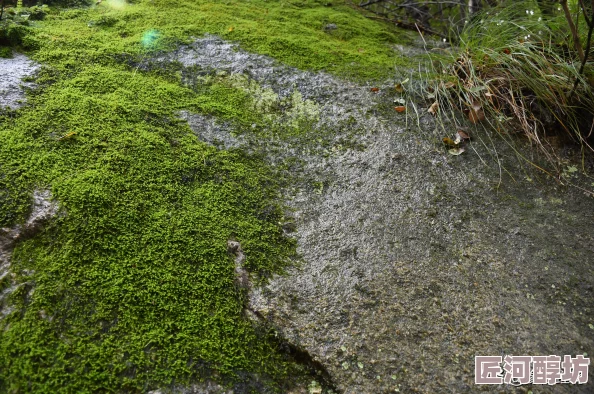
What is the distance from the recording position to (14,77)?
6.59 feet

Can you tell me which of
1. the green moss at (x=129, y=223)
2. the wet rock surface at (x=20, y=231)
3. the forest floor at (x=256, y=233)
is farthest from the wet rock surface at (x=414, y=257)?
the wet rock surface at (x=20, y=231)

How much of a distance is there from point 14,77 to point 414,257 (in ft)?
7.20

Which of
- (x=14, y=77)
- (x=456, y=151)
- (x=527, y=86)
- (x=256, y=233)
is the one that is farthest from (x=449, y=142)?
(x=14, y=77)

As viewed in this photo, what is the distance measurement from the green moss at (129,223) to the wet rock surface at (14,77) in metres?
0.07

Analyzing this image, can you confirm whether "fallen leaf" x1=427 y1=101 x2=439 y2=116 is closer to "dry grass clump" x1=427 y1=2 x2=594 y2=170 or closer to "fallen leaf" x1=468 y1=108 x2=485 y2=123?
"dry grass clump" x1=427 y1=2 x2=594 y2=170

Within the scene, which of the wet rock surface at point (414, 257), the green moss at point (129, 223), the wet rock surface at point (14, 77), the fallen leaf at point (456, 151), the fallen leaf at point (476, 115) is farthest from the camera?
the fallen leaf at point (476, 115)

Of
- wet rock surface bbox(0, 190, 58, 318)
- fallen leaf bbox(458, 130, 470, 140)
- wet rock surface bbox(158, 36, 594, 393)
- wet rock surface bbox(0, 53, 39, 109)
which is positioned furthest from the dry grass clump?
wet rock surface bbox(0, 53, 39, 109)

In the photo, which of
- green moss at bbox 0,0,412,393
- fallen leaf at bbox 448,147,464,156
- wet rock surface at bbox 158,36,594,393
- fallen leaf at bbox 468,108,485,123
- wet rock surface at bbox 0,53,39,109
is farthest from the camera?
fallen leaf at bbox 468,108,485,123

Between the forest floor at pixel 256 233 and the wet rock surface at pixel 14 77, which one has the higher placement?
the wet rock surface at pixel 14 77

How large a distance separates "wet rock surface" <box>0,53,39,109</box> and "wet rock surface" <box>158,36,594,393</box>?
0.85 meters

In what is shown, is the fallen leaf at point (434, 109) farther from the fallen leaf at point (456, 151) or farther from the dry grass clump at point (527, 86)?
the fallen leaf at point (456, 151)

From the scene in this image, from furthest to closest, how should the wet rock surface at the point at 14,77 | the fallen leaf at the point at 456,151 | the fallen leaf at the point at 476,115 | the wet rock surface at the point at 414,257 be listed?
the fallen leaf at the point at 476,115 → the fallen leaf at the point at 456,151 → the wet rock surface at the point at 14,77 → the wet rock surface at the point at 414,257

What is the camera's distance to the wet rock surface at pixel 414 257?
1.46m

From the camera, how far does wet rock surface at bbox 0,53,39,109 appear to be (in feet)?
6.15
